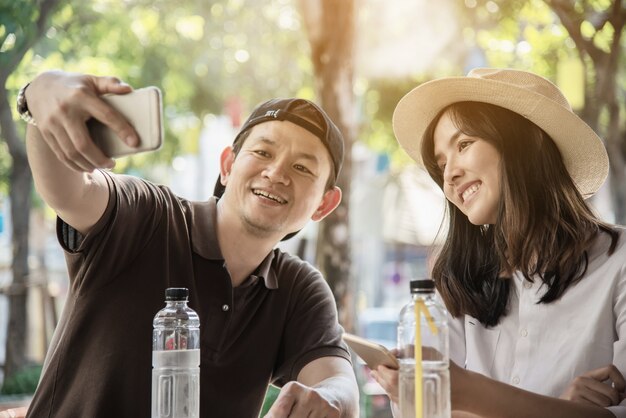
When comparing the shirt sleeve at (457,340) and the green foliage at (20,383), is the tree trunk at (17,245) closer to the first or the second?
the green foliage at (20,383)

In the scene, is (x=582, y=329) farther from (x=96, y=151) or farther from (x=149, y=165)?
(x=149, y=165)

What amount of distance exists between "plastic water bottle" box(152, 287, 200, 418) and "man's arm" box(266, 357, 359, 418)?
0.22 m

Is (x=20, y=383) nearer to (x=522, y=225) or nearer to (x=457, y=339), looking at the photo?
(x=457, y=339)

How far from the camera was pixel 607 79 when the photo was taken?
6191mm

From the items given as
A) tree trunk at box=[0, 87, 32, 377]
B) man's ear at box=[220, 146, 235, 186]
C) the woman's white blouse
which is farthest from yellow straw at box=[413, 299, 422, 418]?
tree trunk at box=[0, 87, 32, 377]

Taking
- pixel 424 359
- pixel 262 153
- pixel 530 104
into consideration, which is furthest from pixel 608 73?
pixel 424 359

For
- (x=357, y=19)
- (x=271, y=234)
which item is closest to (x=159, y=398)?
(x=271, y=234)

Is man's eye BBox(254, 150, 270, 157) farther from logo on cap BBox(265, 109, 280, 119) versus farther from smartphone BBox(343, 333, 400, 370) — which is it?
smartphone BBox(343, 333, 400, 370)

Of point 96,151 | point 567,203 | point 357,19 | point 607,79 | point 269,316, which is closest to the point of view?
point 96,151

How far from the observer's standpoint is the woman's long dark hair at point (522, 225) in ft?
6.95

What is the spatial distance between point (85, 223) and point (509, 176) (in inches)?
42.4

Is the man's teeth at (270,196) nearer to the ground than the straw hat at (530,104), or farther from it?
nearer to the ground

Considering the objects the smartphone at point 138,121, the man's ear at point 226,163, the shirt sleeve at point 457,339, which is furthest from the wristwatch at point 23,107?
the shirt sleeve at point 457,339

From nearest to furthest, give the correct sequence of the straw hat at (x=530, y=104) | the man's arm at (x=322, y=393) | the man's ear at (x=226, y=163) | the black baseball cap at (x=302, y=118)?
the man's arm at (x=322, y=393) < the straw hat at (x=530, y=104) < the black baseball cap at (x=302, y=118) < the man's ear at (x=226, y=163)
